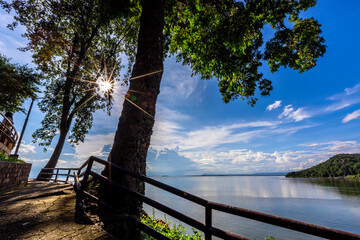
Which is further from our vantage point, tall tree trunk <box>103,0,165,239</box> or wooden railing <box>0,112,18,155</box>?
wooden railing <box>0,112,18,155</box>


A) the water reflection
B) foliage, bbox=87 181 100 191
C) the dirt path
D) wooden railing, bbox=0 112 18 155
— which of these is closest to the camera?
the dirt path

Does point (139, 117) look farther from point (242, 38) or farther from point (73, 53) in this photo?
point (73, 53)

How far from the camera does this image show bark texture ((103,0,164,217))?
4.03m

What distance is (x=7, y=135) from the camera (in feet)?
41.9

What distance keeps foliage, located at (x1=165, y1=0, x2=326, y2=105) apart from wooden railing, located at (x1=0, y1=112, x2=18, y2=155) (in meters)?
14.7

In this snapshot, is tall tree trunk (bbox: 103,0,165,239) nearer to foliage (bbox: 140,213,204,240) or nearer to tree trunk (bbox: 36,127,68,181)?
foliage (bbox: 140,213,204,240)

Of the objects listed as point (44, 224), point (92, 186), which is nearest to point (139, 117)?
point (92, 186)

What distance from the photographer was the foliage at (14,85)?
53.7 feet

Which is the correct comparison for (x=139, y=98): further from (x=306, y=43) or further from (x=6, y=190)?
(x=6, y=190)

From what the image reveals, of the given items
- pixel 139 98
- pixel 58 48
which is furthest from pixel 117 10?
pixel 58 48

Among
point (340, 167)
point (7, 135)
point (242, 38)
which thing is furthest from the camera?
point (340, 167)

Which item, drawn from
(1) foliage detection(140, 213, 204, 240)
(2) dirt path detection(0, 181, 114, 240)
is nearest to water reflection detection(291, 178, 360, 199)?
(1) foliage detection(140, 213, 204, 240)

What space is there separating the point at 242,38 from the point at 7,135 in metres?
18.3

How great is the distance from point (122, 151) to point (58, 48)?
14.1 meters
